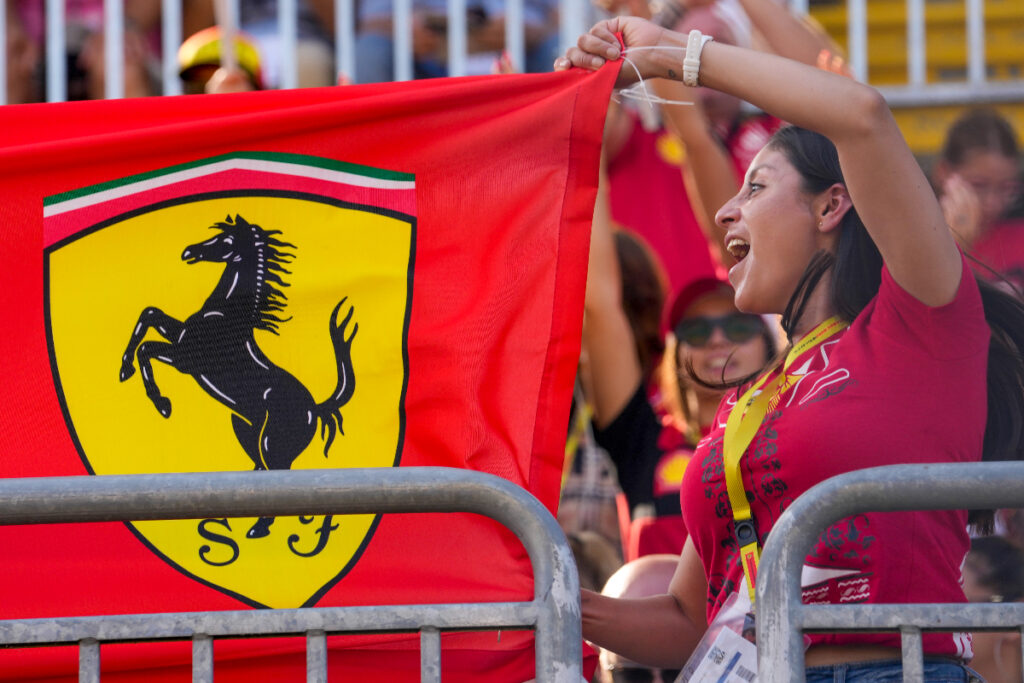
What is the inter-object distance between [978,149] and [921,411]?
2567mm

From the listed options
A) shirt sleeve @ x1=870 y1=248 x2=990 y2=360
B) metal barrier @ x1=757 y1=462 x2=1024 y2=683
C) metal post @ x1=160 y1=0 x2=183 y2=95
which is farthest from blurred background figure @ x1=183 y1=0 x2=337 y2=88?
metal barrier @ x1=757 y1=462 x2=1024 y2=683

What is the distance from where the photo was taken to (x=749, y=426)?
94.2 inches

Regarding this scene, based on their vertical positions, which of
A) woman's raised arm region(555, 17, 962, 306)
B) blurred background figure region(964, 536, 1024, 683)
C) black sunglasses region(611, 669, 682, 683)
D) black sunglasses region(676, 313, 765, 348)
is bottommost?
black sunglasses region(611, 669, 682, 683)

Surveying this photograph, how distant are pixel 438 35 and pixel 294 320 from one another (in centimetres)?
461

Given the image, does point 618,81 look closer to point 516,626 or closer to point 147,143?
point 147,143

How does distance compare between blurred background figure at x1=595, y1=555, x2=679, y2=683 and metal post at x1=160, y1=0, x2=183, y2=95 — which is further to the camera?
metal post at x1=160, y1=0, x2=183, y2=95

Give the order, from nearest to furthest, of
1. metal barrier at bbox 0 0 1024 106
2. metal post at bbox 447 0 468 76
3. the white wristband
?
the white wristband < metal barrier at bbox 0 0 1024 106 < metal post at bbox 447 0 468 76

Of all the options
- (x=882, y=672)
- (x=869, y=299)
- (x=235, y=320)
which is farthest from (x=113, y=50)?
(x=882, y=672)

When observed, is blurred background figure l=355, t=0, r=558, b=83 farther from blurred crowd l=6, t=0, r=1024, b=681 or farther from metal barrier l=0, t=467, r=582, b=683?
metal barrier l=0, t=467, r=582, b=683

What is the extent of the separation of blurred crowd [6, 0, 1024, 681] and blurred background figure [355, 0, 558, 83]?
22mm

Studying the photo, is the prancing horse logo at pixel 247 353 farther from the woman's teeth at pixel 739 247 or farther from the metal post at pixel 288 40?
the metal post at pixel 288 40

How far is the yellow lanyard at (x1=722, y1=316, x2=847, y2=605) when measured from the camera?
7.57 feet

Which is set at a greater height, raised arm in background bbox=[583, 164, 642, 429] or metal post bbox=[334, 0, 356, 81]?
metal post bbox=[334, 0, 356, 81]

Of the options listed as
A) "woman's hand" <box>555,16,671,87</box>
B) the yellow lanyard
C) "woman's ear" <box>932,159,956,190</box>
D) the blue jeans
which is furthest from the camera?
"woman's ear" <box>932,159,956,190</box>
